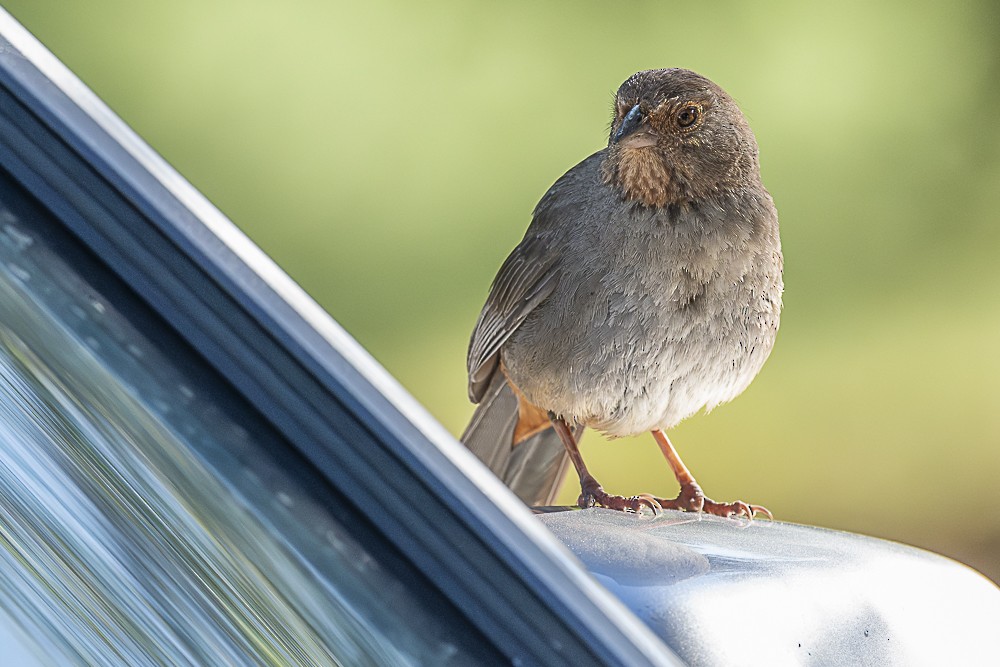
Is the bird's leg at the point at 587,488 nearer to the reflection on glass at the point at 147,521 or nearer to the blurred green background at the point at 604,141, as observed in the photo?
the reflection on glass at the point at 147,521

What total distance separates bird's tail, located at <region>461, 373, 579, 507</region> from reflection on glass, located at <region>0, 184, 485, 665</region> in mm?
2216

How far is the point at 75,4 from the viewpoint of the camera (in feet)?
18.6

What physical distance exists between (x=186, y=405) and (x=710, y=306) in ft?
5.89

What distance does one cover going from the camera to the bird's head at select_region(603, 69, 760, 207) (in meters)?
2.53

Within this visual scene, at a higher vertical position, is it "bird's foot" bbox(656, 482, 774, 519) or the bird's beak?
the bird's beak

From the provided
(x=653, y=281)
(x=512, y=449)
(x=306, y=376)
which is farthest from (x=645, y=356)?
(x=306, y=376)

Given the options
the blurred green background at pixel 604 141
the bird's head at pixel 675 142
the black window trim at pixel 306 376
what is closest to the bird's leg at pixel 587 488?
the bird's head at pixel 675 142

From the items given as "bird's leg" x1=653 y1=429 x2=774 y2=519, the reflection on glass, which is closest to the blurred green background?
"bird's leg" x1=653 y1=429 x2=774 y2=519

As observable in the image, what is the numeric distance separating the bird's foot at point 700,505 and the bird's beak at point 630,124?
0.76 m

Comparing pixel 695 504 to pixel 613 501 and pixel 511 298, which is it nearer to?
pixel 613 501

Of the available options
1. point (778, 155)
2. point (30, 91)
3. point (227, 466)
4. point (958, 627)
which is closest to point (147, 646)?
point (227, 466)

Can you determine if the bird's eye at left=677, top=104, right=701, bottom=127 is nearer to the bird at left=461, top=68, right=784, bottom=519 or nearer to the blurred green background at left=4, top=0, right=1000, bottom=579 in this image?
the bird at left=461, top=68, right=784, bottom=519

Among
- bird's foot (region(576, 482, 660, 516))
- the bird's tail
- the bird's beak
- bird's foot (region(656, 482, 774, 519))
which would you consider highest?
the bird's beak

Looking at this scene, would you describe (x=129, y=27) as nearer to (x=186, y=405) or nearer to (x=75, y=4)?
(x=75, y=4)
